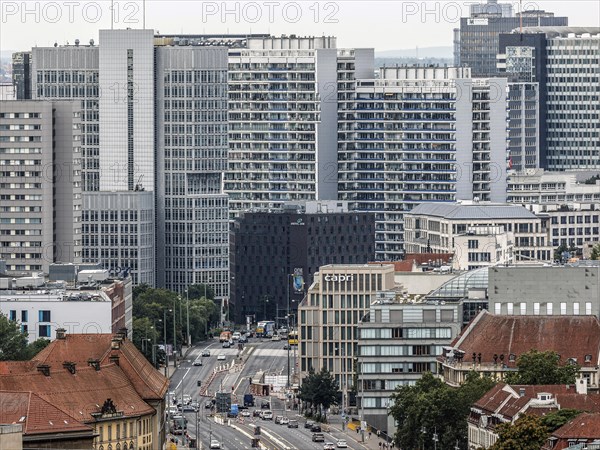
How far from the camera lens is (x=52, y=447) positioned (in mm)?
199500

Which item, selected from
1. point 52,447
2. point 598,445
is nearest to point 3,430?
point 52,447

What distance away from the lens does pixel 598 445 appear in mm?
198750

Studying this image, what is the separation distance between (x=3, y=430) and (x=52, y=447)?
30535mm

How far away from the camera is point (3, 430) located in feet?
555

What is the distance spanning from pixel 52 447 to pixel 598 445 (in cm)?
3510

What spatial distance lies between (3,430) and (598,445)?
46.2 meters

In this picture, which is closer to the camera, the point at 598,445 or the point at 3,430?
the point at 3,430

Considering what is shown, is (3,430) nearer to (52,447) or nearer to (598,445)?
(52,447)

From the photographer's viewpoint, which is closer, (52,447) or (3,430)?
(3,430)
